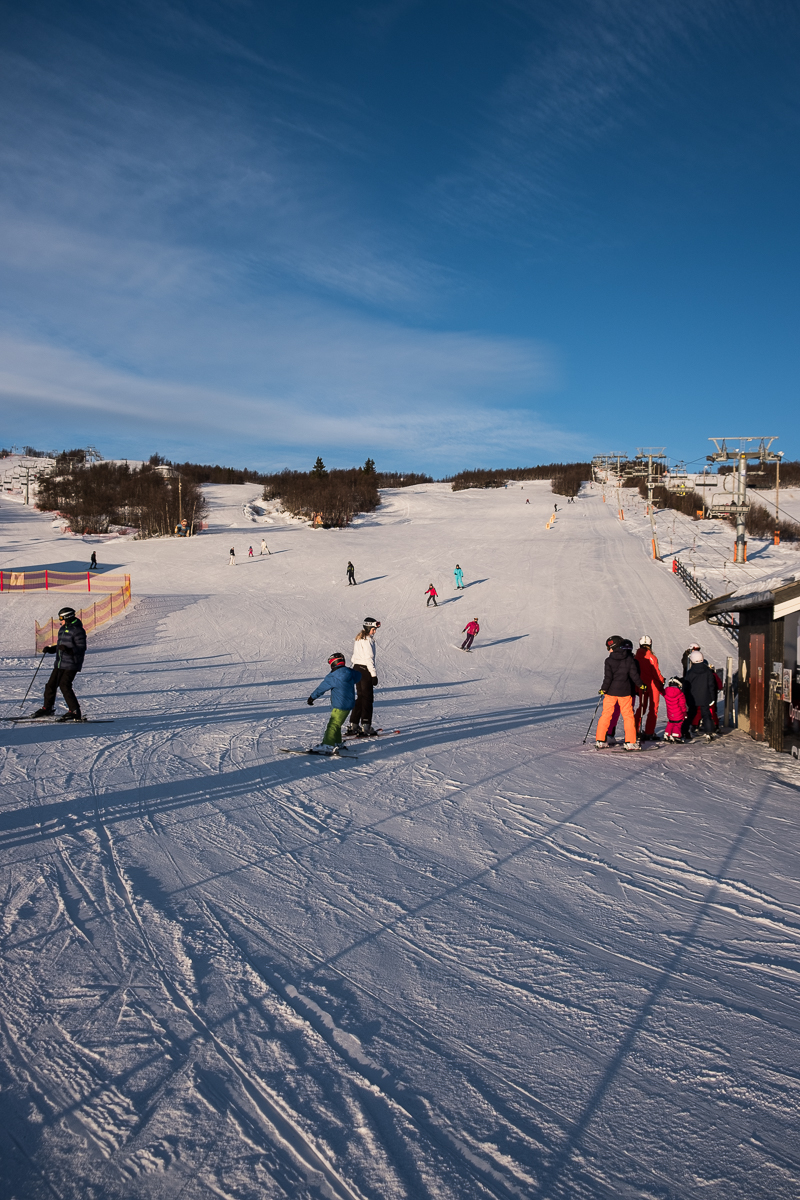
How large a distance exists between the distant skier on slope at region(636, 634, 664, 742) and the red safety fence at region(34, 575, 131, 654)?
13.9 meters

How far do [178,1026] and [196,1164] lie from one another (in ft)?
2.50

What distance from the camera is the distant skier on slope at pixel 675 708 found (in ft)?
31.6

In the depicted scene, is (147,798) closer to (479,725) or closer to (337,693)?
(337,693)

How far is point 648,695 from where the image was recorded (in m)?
10.0

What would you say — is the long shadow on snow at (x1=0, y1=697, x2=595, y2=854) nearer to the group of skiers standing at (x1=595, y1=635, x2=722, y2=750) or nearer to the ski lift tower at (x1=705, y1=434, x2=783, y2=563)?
the group of skiers standing at (x1=595, y1=635, x2=722, y2=750)

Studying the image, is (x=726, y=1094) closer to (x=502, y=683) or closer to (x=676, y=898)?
(x=676, y=898)

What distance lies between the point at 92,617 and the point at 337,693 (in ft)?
56.0

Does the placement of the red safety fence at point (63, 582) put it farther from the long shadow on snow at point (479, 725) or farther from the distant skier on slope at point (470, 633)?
the long shadow on snow at point (479, 725)

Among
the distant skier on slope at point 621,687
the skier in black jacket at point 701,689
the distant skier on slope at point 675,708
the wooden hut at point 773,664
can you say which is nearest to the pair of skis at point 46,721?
the distant skier on slope at point 621,687

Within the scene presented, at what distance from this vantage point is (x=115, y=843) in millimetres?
5273

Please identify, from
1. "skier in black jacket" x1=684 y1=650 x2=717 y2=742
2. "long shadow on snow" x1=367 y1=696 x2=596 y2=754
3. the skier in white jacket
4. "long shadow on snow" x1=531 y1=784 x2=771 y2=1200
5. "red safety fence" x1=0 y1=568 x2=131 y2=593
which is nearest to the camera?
"long shadow on snow" x1=531 y1=784 x2=771 y2=1200

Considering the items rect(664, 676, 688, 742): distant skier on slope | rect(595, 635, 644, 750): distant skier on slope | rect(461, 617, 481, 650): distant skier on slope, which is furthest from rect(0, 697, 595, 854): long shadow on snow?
rect(461, 617, 481, 650): distant skier on slope

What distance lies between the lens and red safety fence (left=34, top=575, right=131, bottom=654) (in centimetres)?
1811

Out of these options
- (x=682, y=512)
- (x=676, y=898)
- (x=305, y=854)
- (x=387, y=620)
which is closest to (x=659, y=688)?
(x=676, y=898)
